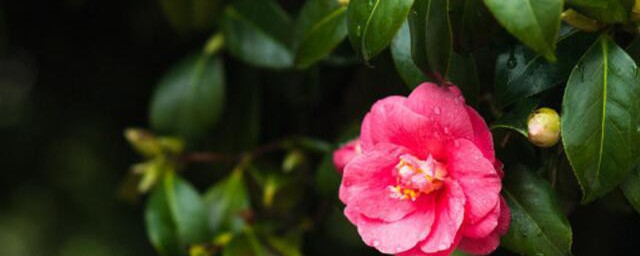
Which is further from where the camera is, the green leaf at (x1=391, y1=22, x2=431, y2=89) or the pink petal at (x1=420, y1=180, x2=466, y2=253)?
the green leaf at (x1=391, y1=22, x2=431, y2=89)

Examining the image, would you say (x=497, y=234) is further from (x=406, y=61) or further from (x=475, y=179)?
(x=406, y=61)

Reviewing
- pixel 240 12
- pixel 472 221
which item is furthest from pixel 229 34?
pixel 472 221

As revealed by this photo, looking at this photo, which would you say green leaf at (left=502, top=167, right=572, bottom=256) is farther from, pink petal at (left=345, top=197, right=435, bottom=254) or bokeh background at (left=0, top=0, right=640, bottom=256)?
bokeh background at (left=0, top=0, right=640, bottom=256)

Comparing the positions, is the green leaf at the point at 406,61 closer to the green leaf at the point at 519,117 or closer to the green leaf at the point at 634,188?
the green leaf at the point at 519,117

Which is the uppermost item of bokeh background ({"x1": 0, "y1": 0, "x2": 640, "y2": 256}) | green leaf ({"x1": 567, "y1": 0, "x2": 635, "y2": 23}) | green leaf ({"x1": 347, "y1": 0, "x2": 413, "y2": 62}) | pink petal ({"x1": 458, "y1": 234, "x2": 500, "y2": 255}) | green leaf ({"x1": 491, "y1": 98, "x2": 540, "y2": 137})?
green leaf ({"x1": 347, "y1": 0, "x2": 413, "y2": 62})

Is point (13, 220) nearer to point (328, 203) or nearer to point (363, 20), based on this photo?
point (328, 203)

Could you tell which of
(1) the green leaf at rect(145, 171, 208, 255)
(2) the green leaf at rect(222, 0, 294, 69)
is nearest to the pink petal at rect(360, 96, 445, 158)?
(2) the green leaf at rect(222, 0, 294, 69)

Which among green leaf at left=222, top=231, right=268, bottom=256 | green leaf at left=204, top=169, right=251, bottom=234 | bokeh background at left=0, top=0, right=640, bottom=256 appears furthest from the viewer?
bokeh background at left=0, top=0, right=640, bottom=256
